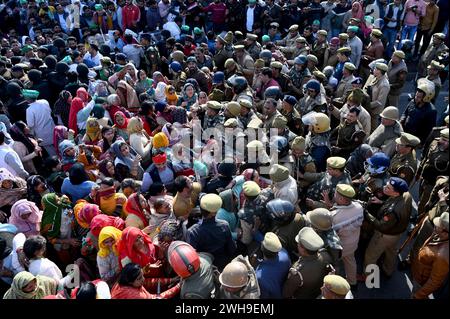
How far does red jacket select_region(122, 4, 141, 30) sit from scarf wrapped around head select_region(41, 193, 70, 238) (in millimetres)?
7765

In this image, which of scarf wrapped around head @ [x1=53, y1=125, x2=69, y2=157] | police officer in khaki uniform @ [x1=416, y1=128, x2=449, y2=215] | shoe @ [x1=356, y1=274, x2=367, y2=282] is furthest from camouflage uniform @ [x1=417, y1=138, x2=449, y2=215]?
scarf wrapped around head @ [x1=53, y1=125, x2=69, y2=157]

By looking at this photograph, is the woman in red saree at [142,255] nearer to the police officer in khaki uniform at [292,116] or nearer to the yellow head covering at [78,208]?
the yellow head covering at [78,208]

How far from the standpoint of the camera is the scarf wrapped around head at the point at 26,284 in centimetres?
328

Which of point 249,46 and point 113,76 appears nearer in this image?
point 113,76

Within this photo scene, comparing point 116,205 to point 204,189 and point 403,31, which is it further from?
point 403,31

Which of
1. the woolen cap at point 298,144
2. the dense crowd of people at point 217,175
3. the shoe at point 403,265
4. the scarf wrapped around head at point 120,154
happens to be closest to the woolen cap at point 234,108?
the dense crowd of people at point 217,175

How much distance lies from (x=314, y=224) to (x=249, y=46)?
566cm

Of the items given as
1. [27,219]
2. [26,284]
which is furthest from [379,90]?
[26,284]

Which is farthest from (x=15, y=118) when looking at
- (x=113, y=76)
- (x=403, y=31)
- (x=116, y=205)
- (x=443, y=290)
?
(x=403, y=31)

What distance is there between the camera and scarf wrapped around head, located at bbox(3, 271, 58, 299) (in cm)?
328

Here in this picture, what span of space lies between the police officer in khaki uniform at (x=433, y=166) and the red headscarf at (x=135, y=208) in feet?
10.6

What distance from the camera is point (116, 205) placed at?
14.5 ft

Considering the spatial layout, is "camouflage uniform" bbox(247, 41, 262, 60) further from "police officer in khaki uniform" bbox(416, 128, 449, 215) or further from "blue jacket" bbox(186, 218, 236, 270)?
"blue jacket" bbox(186, 218, 236, 270)

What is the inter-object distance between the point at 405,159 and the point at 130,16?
836 centimetres
